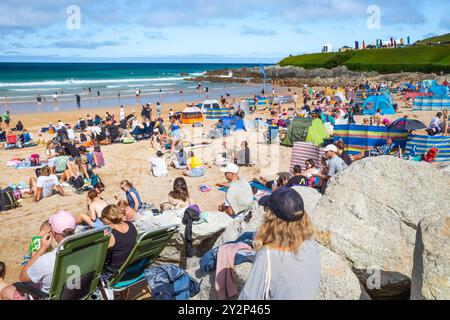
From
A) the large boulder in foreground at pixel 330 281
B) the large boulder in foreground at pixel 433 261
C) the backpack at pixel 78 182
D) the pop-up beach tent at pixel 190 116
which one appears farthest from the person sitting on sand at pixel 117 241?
the pop-up beach tent at pixel 190 116

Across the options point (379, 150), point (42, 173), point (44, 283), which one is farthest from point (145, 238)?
point (379, 150)

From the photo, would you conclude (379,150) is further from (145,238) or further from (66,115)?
(66,115)

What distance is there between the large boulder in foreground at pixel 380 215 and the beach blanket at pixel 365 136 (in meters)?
7.56

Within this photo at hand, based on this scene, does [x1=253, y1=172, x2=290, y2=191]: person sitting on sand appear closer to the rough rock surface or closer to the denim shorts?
the denim shorts

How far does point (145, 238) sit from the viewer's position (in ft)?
13.6

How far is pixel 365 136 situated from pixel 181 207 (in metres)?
7.91

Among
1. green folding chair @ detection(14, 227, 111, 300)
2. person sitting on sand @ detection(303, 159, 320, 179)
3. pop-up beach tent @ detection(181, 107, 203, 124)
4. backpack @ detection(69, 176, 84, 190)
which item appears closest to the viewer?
green folding chair @ detection(14, 227, 111, 300)

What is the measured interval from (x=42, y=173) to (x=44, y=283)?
675 centimetres

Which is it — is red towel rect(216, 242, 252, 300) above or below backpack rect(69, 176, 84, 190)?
above

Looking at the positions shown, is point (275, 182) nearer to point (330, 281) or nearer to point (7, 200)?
point (330, 281)

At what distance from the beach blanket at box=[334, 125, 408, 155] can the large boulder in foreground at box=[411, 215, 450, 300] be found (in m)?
9.34

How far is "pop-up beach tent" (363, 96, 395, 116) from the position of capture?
71.2 ft

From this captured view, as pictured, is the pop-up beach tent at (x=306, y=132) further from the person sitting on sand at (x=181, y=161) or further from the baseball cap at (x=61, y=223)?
the baseball cap at (x=61, y=223)

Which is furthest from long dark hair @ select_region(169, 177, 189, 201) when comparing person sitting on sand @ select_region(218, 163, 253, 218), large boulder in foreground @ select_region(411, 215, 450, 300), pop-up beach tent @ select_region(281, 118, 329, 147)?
pop-up beach tent @ select_region(281, 118, 329, 147)
